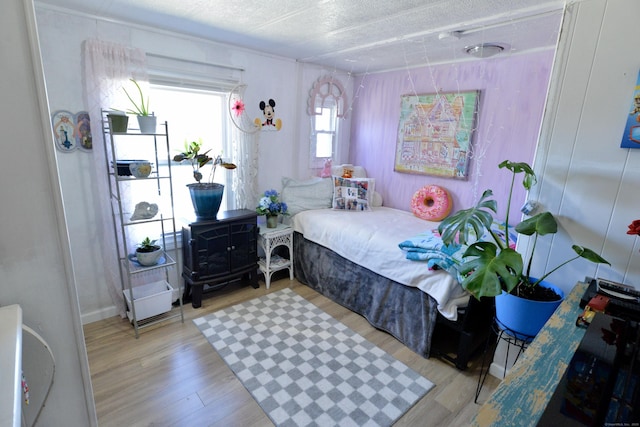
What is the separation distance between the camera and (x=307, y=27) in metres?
2.23

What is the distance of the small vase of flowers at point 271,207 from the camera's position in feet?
9.94

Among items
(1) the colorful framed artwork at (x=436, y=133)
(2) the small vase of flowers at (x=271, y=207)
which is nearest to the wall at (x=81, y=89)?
(2) the small vase of flowers at (x=271, y=207)

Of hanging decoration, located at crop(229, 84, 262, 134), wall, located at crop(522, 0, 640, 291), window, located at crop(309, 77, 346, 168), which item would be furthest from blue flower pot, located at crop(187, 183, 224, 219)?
wall, located at crop(522, 0, 640, 291)

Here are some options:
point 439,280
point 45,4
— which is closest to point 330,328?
point 439,280

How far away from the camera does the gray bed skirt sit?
7.13 feet

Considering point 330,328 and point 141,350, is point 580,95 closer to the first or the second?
point 330,328

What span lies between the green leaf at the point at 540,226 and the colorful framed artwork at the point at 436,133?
4.75 ft

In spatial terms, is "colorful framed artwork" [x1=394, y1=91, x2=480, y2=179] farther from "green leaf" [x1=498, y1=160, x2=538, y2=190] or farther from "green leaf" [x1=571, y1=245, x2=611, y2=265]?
"green leaf" [x1=571, y1=245, x2=611, y2=265]

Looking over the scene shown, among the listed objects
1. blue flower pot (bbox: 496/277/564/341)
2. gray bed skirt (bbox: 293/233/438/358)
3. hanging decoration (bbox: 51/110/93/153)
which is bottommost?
gray bed skirt (bbox: 293/233/438/358)

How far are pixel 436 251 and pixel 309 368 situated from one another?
1.15 m

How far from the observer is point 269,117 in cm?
312

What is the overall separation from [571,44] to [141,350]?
3.12 m

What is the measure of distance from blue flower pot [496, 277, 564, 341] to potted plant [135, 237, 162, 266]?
7.53 ft

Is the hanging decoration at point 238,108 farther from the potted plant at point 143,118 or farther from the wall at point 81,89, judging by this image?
the potted plant at point 143,118
